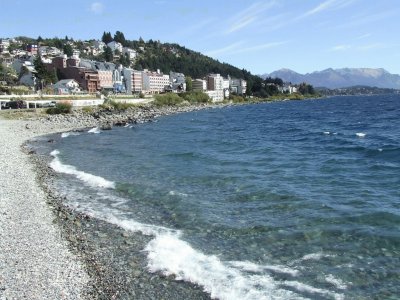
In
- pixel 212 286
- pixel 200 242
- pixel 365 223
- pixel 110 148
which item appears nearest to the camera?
pixel 212 286

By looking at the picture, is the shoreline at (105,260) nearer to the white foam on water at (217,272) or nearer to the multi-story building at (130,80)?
the white foam on water at (217,272)

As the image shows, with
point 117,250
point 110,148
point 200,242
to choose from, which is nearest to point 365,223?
point 200,242

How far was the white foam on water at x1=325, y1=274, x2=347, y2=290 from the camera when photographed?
41.6 ft

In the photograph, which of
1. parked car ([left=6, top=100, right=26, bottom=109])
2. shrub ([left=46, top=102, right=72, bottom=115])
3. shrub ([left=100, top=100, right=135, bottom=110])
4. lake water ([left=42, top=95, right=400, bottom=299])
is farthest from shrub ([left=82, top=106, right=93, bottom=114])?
lake water ([left=42, top=95, right=400, bottom=299])

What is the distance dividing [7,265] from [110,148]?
32.1 metres

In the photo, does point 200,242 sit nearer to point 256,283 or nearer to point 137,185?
point 256,283

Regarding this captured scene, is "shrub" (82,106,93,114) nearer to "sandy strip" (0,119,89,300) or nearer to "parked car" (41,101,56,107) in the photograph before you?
"parked car" (41,101,56,107)

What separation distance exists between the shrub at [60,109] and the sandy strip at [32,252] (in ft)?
204

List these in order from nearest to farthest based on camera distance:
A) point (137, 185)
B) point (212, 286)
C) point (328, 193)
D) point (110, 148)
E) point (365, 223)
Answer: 1. point (212, 286)
2. point (365, 223)
3. point (328, 193)
4. point (137, 185)
5. point (110, 148)

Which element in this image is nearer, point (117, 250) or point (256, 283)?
point (256, 283)

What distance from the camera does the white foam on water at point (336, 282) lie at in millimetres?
12680

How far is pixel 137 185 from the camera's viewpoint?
86.1 feet

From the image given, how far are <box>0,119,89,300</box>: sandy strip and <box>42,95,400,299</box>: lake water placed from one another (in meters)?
2.32

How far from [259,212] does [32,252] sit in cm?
1009
